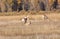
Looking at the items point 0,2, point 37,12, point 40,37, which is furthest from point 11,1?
point 40,37

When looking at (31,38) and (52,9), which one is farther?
(52,9)

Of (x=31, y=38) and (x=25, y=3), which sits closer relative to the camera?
(x=31, y=38)

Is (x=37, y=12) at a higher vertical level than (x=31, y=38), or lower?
lower

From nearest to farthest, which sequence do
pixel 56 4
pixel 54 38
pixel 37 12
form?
pixel 54 38 → pixel 37 12 → pixel 56 4

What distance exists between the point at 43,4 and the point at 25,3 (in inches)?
135

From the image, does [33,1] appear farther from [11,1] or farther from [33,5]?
[11,1]

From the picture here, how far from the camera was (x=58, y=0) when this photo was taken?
4534cm

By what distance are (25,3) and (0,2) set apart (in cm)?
453

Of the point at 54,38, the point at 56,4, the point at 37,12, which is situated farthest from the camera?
the point at 56,4

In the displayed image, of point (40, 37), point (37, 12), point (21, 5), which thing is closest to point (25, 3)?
point (21, 5)

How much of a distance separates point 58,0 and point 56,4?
0.99 meters

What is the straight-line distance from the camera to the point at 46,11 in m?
42.8

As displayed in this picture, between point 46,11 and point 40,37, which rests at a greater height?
point 40,37

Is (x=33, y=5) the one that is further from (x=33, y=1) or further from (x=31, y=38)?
(x=31, y=38)
